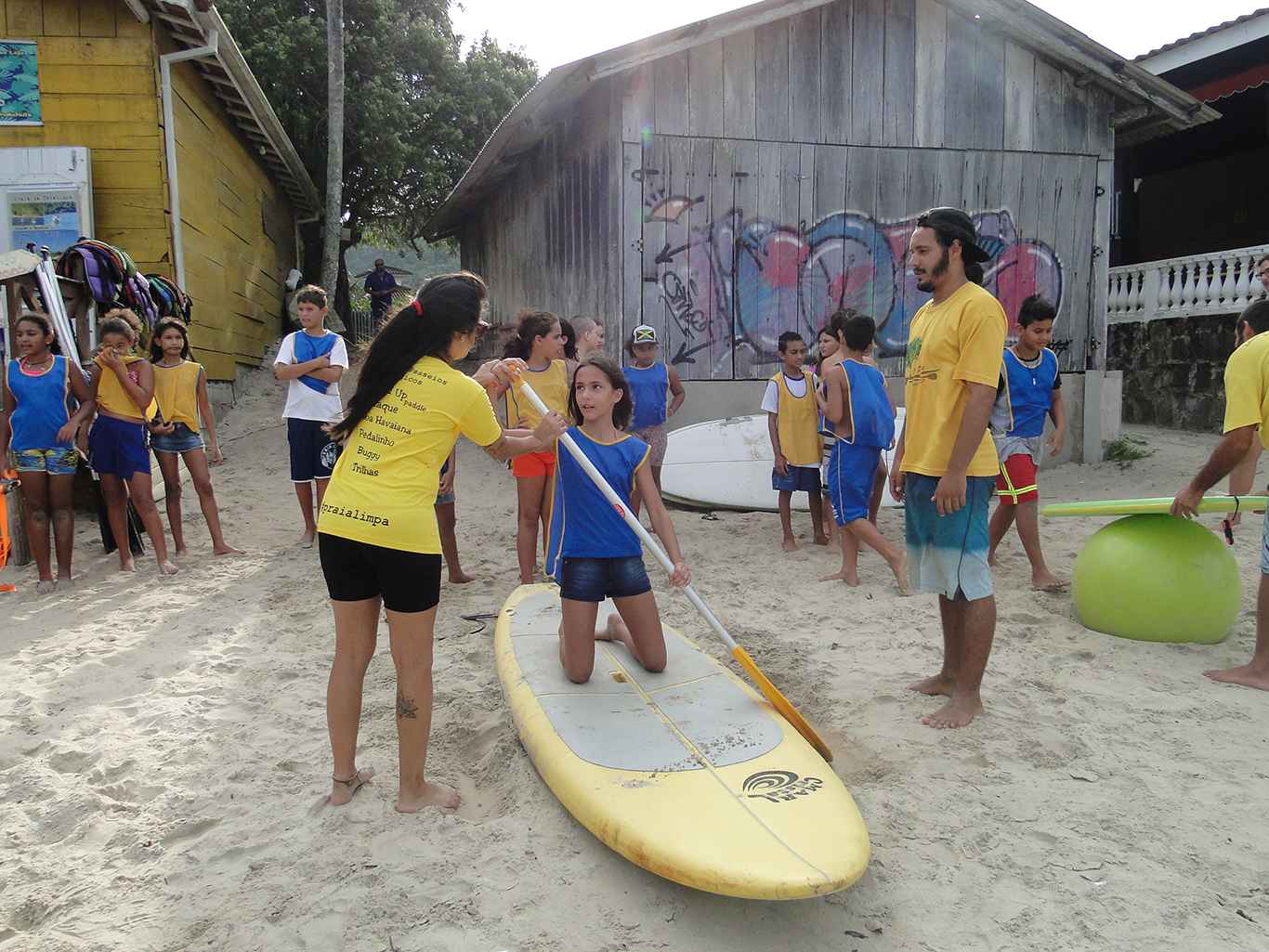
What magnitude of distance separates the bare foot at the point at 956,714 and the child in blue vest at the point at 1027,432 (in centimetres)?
216

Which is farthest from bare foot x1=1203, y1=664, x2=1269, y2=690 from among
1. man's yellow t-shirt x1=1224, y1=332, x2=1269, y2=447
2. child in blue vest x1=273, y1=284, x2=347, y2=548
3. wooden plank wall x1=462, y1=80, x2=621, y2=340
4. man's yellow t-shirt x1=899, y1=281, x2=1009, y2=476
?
wooden plank wall x1=462, y1=80, x2=621, y2=340

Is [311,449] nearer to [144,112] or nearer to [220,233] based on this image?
[144,112]

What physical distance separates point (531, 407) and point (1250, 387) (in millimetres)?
3589

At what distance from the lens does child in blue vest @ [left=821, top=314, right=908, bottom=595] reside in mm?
5508

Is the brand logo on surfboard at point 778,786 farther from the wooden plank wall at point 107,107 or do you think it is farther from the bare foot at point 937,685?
the wooden plank wall at point 107,107

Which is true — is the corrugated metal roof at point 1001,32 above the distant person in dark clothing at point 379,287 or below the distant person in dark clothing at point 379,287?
above

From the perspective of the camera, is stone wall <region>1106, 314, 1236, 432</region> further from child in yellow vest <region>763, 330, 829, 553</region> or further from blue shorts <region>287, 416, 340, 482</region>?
blue shorts <region>287, 416, 340, 482</region>

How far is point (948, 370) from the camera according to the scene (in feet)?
11.3

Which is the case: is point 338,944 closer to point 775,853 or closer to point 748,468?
point 775,853

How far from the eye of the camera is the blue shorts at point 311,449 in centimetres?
627

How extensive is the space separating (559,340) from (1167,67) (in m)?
11.2

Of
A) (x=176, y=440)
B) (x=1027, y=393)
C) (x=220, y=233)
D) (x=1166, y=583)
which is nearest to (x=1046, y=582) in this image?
(x=1166, y=583)

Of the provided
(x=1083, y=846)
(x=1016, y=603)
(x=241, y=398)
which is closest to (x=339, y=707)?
(x=1083, y=846)

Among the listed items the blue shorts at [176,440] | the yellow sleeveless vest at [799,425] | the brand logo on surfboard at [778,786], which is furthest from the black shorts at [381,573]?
the yellow sleeveless vest at [799,425]
